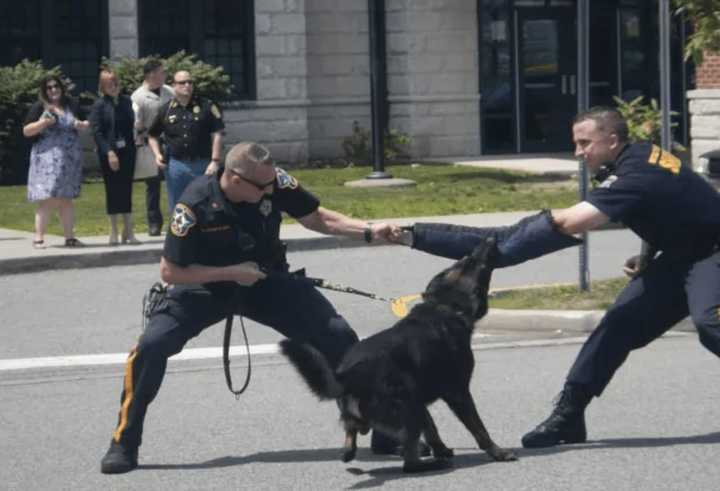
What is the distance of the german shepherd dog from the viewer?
23.1ft

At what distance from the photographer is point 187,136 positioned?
49.2ft

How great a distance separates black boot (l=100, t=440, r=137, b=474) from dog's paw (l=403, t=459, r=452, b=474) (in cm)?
122

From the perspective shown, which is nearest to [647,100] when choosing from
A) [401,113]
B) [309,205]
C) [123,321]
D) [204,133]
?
[401,113]

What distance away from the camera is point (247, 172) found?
7273 mm

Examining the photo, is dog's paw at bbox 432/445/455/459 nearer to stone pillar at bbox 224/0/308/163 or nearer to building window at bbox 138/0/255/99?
stone pillar at bbox 224/0/308/163

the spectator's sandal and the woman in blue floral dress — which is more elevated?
the woman in blue floral dress

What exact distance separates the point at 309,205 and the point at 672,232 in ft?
5.43

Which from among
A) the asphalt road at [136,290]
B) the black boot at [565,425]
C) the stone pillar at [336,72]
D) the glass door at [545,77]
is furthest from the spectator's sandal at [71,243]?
the glass door at [545,77]

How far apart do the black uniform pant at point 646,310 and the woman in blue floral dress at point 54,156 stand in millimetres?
8824

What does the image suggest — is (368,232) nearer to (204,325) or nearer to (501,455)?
(204,325)

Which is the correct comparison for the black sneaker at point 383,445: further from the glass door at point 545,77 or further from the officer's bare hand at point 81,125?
the glass door at point 545,77

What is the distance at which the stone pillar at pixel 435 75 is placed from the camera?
27391 mm

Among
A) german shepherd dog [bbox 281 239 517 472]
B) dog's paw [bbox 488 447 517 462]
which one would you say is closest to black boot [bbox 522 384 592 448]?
dog's paw [bbox 488 447 517 462]

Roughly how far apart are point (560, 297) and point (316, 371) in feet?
17.5
